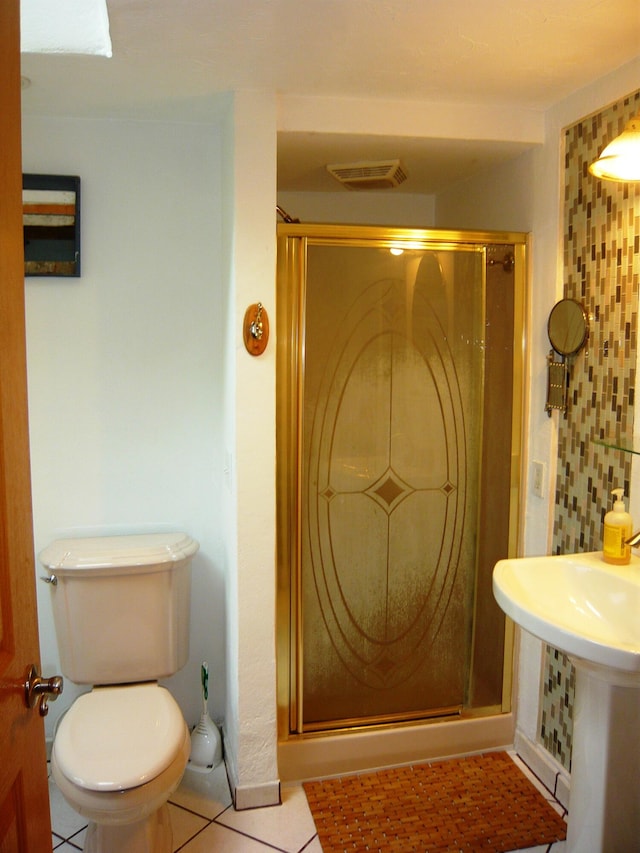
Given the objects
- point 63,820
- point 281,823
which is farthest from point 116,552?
point 281,823

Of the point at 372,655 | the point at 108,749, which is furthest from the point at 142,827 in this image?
the point at 372,655

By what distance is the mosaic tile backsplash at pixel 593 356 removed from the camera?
6.17 feet

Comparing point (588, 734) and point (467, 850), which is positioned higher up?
point (588, 734)

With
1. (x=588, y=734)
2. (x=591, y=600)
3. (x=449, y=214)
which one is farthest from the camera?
(x=449, y=214)

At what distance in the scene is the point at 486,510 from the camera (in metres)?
2.43

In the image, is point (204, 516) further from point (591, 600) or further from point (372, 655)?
point (591, 600)

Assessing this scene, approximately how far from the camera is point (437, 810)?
214 cm

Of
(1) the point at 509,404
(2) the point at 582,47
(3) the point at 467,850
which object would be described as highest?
(2) the point at 582,47

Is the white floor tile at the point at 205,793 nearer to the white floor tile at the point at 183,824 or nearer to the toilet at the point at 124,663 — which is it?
the white floor tile at the point at 183,824

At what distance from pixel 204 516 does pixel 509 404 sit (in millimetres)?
1167

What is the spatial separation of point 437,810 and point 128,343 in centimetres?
185

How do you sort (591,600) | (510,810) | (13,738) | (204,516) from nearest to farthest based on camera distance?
(13,738) < (591,600) < (510,810) < (204,516)

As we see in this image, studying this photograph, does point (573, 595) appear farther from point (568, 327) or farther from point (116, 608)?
point (116, 608)

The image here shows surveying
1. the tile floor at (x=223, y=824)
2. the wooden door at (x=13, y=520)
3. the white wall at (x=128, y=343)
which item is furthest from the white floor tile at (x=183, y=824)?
the wooden door at (x=13, y=520)
